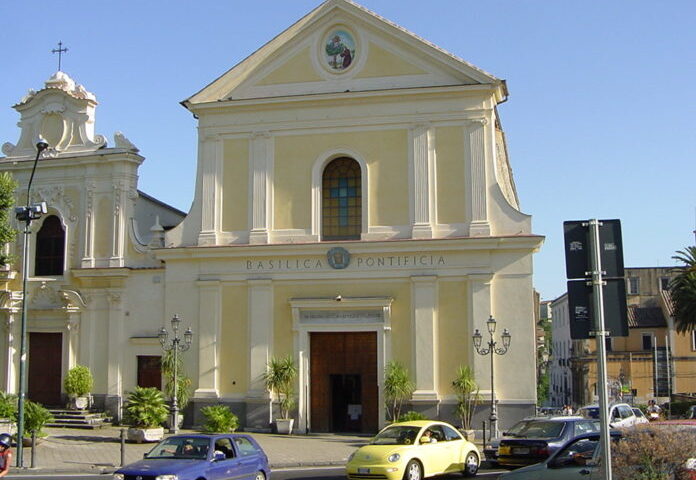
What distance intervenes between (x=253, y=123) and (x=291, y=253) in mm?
5353

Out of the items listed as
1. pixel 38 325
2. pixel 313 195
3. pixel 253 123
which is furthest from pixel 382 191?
pixel 38 325

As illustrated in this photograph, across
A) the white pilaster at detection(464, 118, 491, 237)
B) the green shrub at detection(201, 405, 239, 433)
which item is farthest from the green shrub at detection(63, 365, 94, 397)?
the white pilaster at detection(464, 118, 491, 237)

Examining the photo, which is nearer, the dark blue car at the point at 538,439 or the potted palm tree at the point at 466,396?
the dark blue car at the point at 538,439

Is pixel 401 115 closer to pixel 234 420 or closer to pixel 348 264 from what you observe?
pixel 348 264

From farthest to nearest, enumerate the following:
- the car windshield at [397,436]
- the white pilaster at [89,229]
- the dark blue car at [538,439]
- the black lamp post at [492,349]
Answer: the white pilaster at [89,229], the black lamp post at [492,349], the dark blue car at [538,439], the car windshield at [397,436]

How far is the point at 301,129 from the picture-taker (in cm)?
3341

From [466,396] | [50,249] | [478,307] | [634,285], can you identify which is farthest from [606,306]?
[634,285]

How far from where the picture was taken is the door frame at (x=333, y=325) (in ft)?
104

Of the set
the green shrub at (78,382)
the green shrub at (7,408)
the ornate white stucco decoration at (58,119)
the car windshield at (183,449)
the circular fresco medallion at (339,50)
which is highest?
the circular fresco medallion at (339,50)

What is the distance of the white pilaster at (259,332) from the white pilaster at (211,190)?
8.36 ft

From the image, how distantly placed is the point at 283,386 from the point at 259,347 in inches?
73.4

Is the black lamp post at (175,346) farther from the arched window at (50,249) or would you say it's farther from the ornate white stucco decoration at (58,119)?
the ornate white stucco decoration at (58,119)

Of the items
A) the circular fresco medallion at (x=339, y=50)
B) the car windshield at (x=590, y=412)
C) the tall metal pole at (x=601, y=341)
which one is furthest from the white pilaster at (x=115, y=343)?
the tall metal pole at (x=601, y=341)

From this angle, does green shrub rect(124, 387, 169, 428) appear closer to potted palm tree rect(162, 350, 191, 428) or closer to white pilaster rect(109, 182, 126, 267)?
potted palm tree rect(162, 350, 191, 428)
